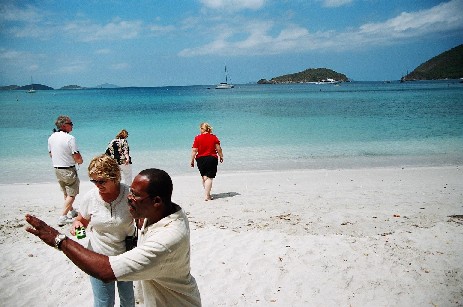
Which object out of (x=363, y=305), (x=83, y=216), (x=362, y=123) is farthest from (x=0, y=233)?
(x=362, y=123)

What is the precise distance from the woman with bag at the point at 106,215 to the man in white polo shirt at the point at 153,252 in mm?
1312

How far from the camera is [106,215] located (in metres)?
Result: 3.45

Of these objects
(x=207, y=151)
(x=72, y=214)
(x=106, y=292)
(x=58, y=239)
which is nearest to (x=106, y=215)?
(x=106, y=292)

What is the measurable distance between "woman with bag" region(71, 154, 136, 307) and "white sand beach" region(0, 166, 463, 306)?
148 cm

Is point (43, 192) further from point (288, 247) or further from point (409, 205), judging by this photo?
point (409, 205)

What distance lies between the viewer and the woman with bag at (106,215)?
11.0 ft

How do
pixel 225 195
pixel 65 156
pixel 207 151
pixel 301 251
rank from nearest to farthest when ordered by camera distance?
pixel 301 251 → pixel 65 156 → pixel 207 151 → pixel 225 195

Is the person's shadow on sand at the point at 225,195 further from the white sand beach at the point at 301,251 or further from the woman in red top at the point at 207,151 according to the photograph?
the woman in red top at the point at 207,151

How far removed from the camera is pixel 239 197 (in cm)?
955

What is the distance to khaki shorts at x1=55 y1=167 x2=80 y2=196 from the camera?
23.1 feet

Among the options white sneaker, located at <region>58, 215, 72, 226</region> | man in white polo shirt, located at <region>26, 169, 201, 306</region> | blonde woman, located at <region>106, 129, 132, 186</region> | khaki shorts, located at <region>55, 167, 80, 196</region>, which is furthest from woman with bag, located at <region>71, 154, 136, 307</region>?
blonde woman, located at <region>106, 129, 132, 186</region>

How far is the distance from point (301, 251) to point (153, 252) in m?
4.31

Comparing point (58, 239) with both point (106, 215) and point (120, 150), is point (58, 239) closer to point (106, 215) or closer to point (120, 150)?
point (106, 215)

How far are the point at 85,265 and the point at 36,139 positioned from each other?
24776 mm
